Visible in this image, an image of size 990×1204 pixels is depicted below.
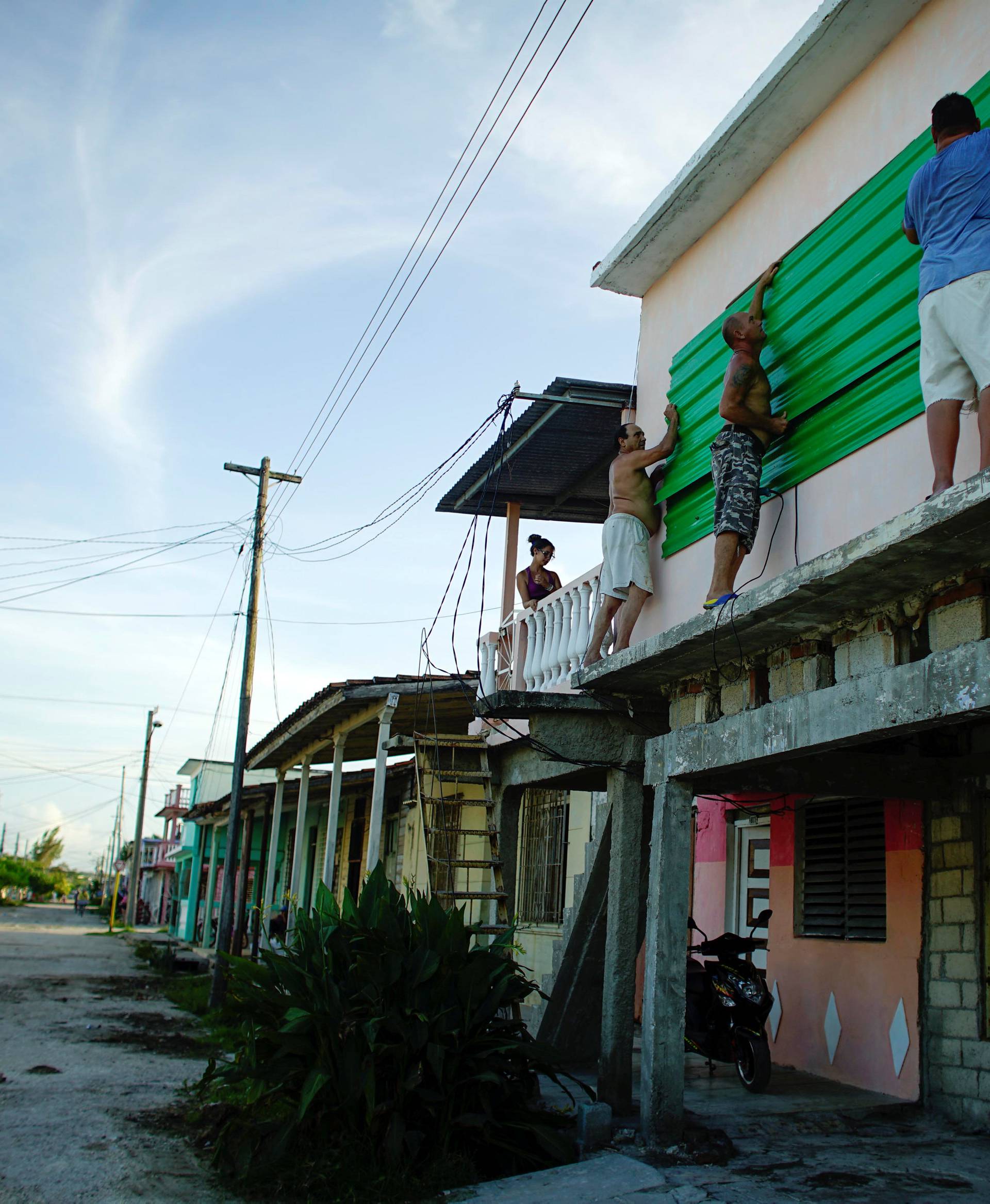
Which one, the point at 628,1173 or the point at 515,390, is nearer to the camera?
the point at 628,1173

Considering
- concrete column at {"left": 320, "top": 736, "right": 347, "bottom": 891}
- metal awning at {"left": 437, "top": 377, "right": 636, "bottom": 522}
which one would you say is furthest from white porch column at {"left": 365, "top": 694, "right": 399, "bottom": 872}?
metal awning at {"left": 437, "top": 377, "right": 636, "bottom": 522}

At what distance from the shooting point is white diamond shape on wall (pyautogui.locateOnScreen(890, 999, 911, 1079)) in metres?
7.41

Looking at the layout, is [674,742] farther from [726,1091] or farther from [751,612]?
[726,1091]

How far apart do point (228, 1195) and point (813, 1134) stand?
3.31m

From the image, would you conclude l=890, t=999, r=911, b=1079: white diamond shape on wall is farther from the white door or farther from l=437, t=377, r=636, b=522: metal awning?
l=437, t=377, r=636, b=522: metal awning

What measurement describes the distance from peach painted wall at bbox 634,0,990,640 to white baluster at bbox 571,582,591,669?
429 millimetres

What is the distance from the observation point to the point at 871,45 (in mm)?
5699

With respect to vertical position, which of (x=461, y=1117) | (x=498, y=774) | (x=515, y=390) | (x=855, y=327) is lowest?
(x=461, y=1117)

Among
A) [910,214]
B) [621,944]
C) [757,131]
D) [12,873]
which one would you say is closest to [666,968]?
[621,944]

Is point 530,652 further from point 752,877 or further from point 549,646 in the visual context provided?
point 752,877

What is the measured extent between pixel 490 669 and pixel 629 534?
3.09m

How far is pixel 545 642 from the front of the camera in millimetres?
8758

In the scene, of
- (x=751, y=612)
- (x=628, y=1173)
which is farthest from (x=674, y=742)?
(x=628, y=1173)

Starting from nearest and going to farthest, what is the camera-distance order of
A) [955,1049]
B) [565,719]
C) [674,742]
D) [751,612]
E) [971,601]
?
1. [971,601]
2. [751,612]
3. [674,742]
4. [955,1049]
5. [565,719]
